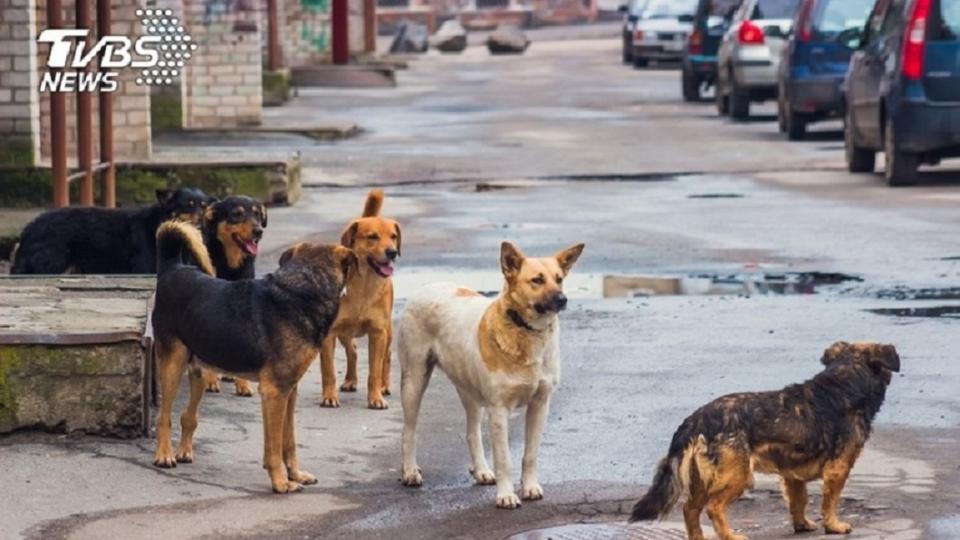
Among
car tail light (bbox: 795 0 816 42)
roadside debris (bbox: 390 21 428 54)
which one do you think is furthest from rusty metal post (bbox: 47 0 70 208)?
roadside debris (bbox: 390 21 428 54)

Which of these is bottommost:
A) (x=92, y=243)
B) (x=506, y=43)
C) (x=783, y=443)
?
(x=506, y=43)

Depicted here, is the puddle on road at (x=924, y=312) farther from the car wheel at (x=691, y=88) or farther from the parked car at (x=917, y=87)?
the car wheel at (x=691, y=88)

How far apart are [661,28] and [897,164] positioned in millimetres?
29812

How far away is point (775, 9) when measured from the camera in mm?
32594

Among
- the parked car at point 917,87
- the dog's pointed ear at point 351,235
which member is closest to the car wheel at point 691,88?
the parked car at point 917,87

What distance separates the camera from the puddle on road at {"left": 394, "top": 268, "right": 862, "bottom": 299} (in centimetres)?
1405

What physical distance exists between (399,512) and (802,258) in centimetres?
763

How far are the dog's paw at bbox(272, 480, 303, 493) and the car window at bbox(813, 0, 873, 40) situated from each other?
19007 millimetres

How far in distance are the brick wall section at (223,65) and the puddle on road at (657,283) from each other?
15498 mm

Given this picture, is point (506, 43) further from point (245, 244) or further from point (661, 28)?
point (245, 244)

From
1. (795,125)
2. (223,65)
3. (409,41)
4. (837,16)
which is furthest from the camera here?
(409,41)

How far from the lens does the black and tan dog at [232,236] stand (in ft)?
35.8

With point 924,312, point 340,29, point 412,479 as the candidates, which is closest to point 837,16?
point 924,312

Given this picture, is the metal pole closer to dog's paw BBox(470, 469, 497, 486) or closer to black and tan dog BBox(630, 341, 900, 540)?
dog's paw BBox(470, 469, 497, 486)
